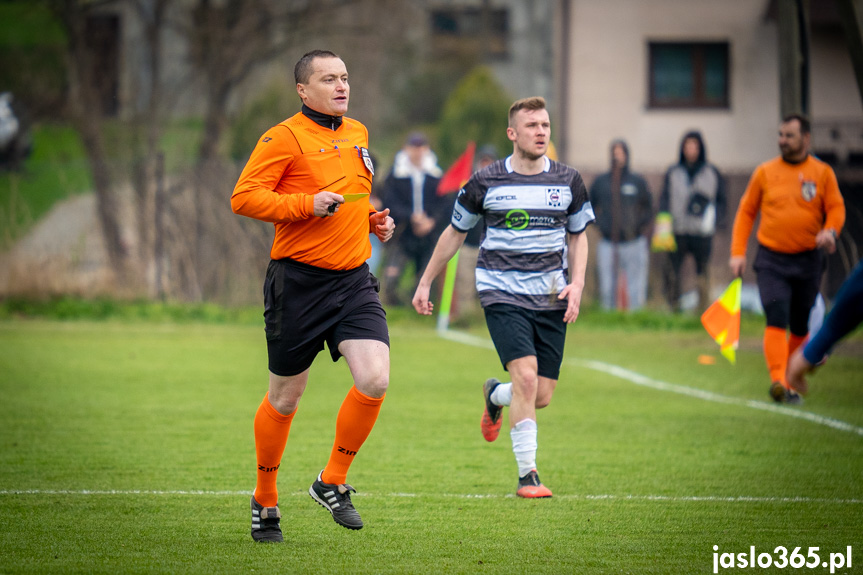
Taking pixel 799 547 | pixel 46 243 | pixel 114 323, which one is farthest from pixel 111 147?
pixel 799 547

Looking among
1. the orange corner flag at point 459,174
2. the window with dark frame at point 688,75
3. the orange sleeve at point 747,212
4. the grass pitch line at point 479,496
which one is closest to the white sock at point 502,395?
the grass pitch line at point 479,496

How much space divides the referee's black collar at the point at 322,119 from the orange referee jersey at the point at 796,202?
194 inches

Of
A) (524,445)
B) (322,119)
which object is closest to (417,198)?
(524,445)

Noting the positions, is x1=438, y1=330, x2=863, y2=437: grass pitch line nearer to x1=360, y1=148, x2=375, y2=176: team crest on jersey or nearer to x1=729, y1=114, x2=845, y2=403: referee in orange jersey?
x1=729, y1=114, x2=845, y2=403: referee in orange jersey

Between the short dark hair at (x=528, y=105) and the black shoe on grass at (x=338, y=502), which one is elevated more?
the short dark hair at (x=528, y=105)

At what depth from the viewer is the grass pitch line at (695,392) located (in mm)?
8891

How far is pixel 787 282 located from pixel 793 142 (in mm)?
1162

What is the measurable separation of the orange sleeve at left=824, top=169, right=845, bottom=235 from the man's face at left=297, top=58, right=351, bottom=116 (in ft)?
16.8

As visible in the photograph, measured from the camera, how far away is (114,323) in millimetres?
16562

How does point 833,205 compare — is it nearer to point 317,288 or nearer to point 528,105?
point 528,105

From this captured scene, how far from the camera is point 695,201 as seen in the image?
49.6ft

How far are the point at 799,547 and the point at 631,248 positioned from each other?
1068 cm

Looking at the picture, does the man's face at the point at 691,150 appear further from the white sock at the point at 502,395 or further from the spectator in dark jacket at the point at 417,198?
the white sock at the point at 502,395

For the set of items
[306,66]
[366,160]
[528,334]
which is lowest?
[528,334]
